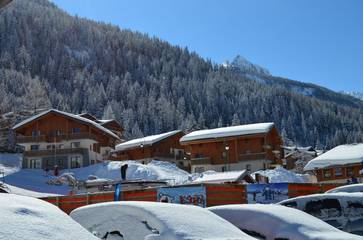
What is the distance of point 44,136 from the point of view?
2397 inches

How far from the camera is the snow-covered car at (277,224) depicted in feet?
28.3

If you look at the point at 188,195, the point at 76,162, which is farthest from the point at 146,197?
the point at 76,162

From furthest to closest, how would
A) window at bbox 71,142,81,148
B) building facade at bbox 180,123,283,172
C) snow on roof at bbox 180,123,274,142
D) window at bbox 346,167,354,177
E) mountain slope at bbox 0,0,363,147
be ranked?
mountain slope at bbox 0,0,363,147
window at bbox 71,142,81,148
building facade at bbox 180,123,283,172
snow on roof at bbox 180,123,274,142
window at bbox 346,167,354,177

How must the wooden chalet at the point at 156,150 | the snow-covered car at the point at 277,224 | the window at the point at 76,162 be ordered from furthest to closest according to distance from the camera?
the wooden chalet at the point at 156,150 → the window at the point at 76,162 → the snow-covered car at the point at 277,224

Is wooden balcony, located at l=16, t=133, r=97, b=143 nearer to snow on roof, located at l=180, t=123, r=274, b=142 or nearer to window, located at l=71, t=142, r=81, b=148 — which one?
window, located at l=71, t=142, r=81, b=148

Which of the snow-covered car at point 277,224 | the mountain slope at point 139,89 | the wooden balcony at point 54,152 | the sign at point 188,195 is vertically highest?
the mountain slope at point 139,89

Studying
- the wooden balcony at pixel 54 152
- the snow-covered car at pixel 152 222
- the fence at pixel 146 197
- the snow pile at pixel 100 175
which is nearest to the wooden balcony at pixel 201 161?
the snow pile at pixel 100 175

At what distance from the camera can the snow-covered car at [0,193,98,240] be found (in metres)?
4.84

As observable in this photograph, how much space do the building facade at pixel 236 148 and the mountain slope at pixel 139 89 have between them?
51.8 m

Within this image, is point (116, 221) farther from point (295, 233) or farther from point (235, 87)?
point (235, 87)

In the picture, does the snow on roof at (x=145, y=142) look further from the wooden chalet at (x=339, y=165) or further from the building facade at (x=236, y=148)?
the wooden chalet at (x=339, y=165)

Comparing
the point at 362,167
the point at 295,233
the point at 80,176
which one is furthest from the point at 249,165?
the point at 295,233

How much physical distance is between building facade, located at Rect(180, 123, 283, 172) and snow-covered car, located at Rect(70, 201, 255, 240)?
52180 mm

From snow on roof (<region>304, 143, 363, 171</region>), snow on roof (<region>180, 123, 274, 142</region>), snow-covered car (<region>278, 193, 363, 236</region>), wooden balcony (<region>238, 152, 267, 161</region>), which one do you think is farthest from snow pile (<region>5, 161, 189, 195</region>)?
snow-covered car (<region>278, 193, 363, 236</region>)
